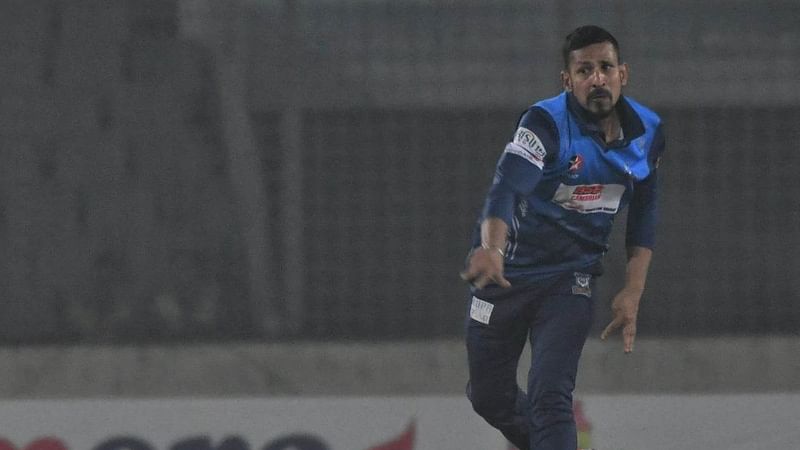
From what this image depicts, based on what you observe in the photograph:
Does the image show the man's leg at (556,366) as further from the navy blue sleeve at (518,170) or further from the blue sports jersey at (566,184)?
the navy blue sleeve at (518,170)

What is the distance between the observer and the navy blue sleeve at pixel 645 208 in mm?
5160

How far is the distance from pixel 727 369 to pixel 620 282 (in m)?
0.52

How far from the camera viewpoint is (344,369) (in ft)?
21.0

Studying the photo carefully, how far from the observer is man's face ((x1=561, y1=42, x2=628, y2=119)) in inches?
191

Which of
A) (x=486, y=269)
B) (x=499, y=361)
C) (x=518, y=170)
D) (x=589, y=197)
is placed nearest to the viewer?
(x=486, y=269)

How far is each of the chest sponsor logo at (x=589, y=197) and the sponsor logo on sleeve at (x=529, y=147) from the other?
8.5 inches

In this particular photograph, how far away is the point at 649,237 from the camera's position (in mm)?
5309

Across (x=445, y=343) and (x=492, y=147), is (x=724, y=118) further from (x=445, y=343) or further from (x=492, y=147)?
(x=445, y=343)

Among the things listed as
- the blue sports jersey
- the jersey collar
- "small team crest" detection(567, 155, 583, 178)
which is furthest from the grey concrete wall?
"small team crest" detection(567, 155, 583, 178)

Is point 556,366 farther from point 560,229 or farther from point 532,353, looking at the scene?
point 560,229

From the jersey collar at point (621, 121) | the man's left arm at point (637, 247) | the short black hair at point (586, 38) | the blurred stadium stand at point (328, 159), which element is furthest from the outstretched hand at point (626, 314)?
the blurred stadium stand at point (328, 159)

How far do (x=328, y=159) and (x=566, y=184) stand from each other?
1.66 m

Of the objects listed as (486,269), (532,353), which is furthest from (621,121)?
(486,269)

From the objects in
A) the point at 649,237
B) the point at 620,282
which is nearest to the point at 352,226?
the point at 620,282
